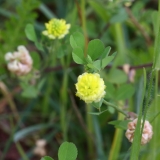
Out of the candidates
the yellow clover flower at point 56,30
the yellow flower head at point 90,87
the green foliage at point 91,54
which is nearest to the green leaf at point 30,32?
the yellow clover flower at point 56,30

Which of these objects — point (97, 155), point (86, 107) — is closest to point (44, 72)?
point (86, 107)

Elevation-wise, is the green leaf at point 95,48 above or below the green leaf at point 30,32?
below

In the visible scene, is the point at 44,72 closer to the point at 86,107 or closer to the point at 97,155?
the point at 86,107

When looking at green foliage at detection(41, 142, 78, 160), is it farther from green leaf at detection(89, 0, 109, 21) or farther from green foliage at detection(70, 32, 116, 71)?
green leaf at detection(89, 0, 109, 21)

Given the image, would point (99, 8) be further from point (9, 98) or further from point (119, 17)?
point (9, 98)

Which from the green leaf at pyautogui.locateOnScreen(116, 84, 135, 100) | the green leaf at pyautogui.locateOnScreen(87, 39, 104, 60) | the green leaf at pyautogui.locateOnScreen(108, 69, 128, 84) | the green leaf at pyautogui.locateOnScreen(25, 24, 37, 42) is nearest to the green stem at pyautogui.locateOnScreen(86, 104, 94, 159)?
the green leaf at pyautogui.locateOnScreen(108, 69, 128, 84)

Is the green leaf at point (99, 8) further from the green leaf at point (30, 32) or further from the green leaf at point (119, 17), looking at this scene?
the green leaf at point (30, 32)
